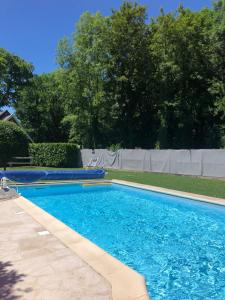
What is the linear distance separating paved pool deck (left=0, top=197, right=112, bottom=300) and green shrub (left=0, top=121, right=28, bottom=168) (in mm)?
19652

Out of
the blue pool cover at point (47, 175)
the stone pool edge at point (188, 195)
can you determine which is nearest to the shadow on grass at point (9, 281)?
the stone pool edge at point (188, 195)

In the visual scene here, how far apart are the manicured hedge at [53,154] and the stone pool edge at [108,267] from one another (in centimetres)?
1865

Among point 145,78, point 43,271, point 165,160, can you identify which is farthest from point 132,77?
point 43,271

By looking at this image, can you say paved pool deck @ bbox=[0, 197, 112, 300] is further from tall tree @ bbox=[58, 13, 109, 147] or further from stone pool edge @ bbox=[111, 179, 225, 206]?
tall tree @ bbox=[58, 13, 109, 147]

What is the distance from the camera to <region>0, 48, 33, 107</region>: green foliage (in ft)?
134

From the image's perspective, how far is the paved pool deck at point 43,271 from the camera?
3.50 m

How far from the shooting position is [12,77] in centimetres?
4175

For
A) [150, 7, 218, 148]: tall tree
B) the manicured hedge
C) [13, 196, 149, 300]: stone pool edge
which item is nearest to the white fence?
the manicured hedge

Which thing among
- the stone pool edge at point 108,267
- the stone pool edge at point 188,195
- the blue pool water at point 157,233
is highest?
the stone pool edge at point 108,267

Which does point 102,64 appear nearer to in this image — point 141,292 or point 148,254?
point 148,254

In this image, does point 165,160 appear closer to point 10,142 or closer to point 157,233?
point 10,142

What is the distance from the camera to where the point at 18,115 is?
132 ft

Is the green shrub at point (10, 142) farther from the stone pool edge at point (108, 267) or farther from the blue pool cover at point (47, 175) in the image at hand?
the stone pool edge at point (108, 267)

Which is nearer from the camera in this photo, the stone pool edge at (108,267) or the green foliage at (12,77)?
the stone pool edge at (108,267)
